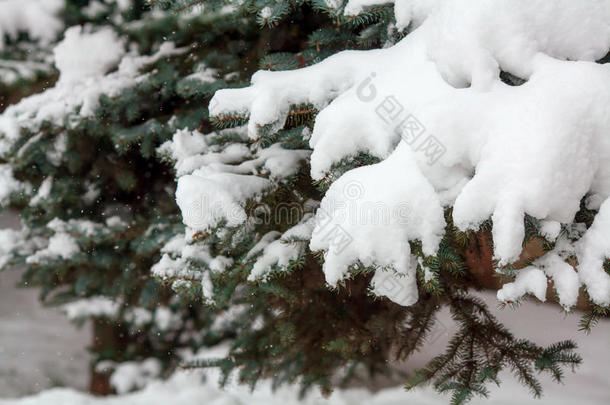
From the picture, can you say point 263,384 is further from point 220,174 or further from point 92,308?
point 220,174

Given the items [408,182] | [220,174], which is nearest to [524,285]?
[408,182]

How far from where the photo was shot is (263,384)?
4.32 m

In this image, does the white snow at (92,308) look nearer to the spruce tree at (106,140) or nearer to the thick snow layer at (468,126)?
the spruce tree at (106,140)

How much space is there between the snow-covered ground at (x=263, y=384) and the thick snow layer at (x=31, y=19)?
8.93ft

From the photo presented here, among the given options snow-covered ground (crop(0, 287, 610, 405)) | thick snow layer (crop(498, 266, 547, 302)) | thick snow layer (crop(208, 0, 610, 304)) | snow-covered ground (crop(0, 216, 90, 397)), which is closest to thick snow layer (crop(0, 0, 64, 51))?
thick snow layer (crop(208, 0, 610, 304))

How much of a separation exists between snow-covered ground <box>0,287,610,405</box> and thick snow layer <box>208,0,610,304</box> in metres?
0.97

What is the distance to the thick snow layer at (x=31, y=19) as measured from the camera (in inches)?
108

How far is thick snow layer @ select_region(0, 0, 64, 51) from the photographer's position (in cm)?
276

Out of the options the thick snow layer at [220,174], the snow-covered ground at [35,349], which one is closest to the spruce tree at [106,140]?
the thick snow layer at [220,174]

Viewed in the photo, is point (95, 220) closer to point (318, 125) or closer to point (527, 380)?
point (318, 125)

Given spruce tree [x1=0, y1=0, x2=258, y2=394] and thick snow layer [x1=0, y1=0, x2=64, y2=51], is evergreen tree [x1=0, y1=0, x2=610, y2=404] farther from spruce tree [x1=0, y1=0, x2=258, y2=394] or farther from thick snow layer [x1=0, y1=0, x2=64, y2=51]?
thick snow layer [x1=0, y1=0, x2=64, y2=51]

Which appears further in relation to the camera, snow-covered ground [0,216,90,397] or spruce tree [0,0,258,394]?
snow-covered ground [0,216,90,397]

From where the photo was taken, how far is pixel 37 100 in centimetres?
273

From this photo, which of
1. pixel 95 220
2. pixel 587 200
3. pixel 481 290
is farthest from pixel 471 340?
pixel 95 220
